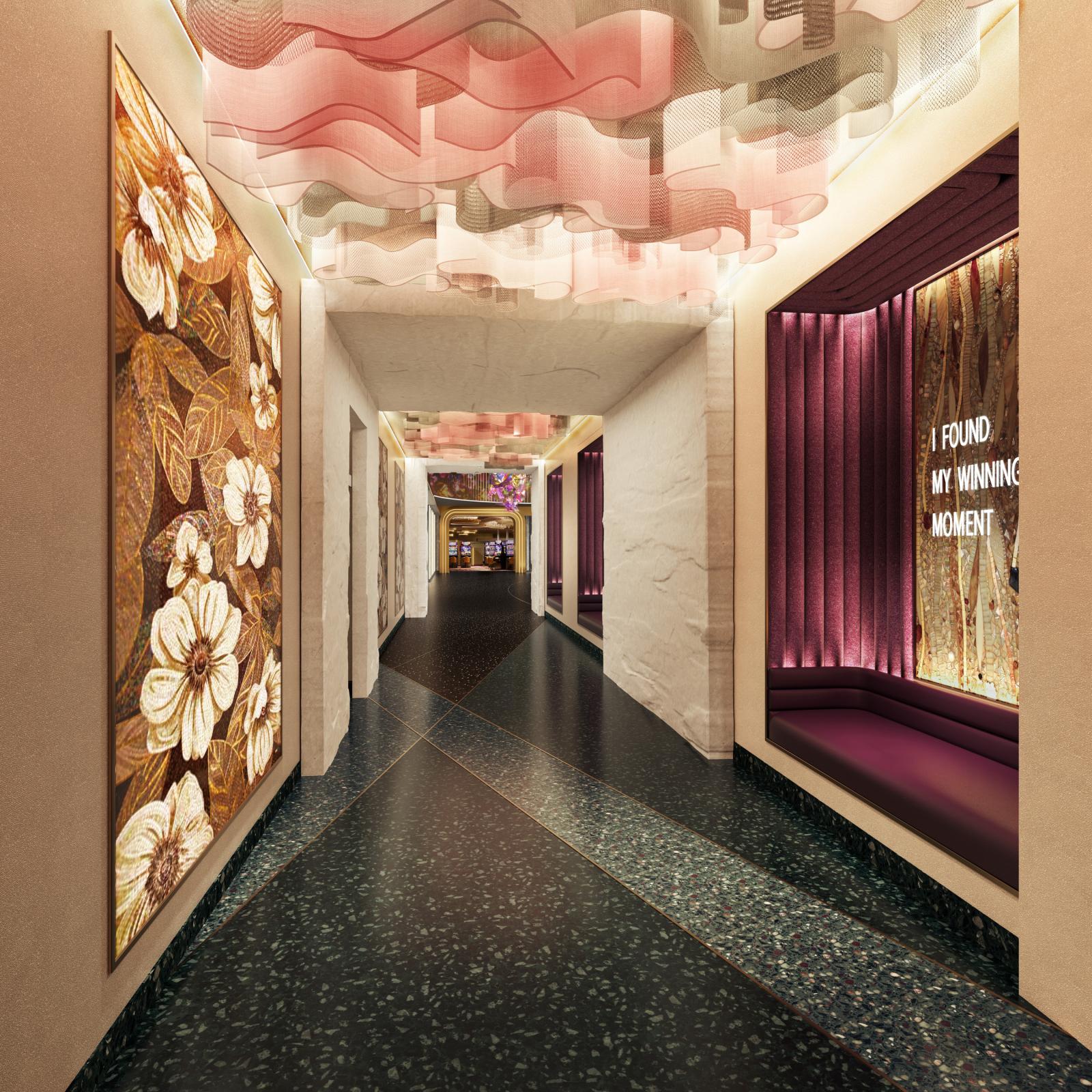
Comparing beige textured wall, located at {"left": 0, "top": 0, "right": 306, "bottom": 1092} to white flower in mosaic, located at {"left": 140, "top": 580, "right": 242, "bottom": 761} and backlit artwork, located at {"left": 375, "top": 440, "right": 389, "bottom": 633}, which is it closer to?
white flower in mosaic, located at {"left": 140, "top": 580, "right": 242, "bottom": 761}

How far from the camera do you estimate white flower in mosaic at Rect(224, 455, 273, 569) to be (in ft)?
7.67

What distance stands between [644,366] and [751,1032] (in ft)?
13.1

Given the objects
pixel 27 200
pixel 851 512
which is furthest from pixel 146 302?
pixel 851 512

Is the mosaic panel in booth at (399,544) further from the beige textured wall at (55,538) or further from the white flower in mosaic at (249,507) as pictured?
the beige textured wall at (55,538)

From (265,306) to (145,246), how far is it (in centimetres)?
119

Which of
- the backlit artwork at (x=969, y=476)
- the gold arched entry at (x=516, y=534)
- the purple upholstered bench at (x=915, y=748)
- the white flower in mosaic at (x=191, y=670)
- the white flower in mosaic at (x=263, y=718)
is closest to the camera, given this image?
the white flower in mosaic at (x=191, y=670)

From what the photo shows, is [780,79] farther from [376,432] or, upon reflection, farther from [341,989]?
[376,432]

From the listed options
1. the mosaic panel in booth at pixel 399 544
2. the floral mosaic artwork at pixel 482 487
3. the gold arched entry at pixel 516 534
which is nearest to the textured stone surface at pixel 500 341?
the mosaic panel in booth at pixel 399 544

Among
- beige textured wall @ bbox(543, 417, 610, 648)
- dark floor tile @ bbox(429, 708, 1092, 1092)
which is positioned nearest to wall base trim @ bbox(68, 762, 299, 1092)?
dark floor tile @ bbox(429, 708, 1092, 1092)

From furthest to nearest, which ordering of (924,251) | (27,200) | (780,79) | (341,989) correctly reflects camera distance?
(924,251) < (341,989) < (780,79) < (27,200)

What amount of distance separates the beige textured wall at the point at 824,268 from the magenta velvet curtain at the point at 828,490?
0.35 ft

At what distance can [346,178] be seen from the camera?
1979mm

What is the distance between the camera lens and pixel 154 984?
1.74 meters

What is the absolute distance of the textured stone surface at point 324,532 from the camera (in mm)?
3350
